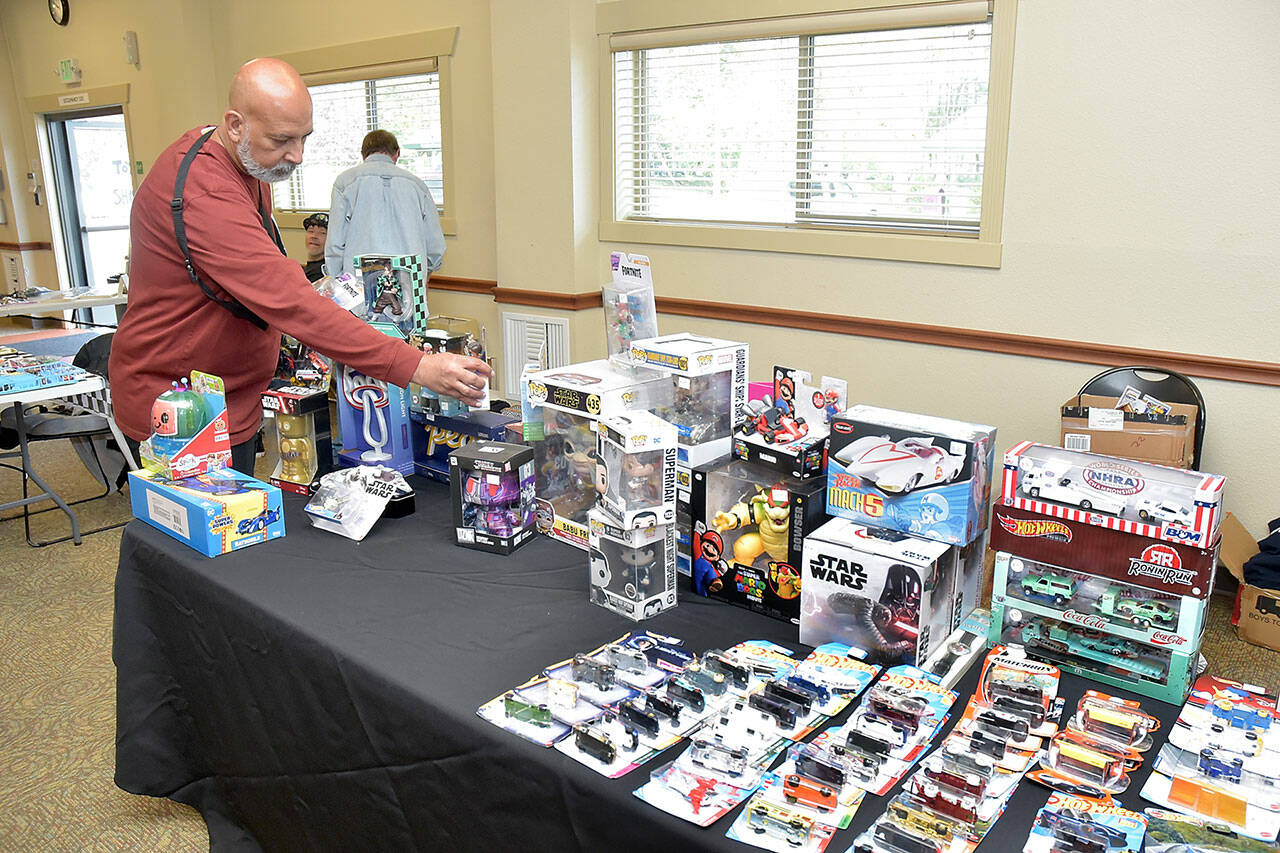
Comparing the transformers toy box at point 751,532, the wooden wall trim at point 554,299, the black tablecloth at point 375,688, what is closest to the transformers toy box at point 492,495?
the black tablecloth at point 375,688

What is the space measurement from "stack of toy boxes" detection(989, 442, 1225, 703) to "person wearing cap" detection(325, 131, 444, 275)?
3.81 m

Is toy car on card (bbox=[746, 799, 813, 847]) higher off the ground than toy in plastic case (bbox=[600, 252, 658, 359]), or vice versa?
toy in plastic case (bbox=[600, 252, 658, 359])

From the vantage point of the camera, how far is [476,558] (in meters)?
1.86

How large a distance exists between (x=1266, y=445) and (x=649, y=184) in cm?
301

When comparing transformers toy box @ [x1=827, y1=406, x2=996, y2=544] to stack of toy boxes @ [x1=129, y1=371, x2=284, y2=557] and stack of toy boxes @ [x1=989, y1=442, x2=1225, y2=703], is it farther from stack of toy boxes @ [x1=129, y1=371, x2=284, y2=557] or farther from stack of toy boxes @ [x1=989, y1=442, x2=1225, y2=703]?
stack of toy boxes @ [x1=129, y1=371, x2=284, y2=557]

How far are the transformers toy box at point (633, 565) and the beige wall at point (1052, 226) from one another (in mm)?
2505

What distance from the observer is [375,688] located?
1.46 metres

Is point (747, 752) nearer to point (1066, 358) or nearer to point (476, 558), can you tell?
point (476, 558)

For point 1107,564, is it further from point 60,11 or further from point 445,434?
point 60,11

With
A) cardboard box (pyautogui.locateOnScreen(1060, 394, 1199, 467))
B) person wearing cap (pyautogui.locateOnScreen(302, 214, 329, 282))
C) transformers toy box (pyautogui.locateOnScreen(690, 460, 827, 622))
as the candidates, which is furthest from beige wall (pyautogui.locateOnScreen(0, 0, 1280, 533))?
transformers toy box (pyautogui.locateOnScreen(690, 460, 827, 622))

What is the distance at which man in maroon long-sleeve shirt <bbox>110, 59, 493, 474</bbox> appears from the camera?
75.3 inches

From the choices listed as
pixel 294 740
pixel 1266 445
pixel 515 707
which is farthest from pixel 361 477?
pixel 1266 445

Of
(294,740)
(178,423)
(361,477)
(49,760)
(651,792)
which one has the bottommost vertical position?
(49,760)

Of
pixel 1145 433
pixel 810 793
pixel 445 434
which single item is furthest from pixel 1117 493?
pixel 1145 433
